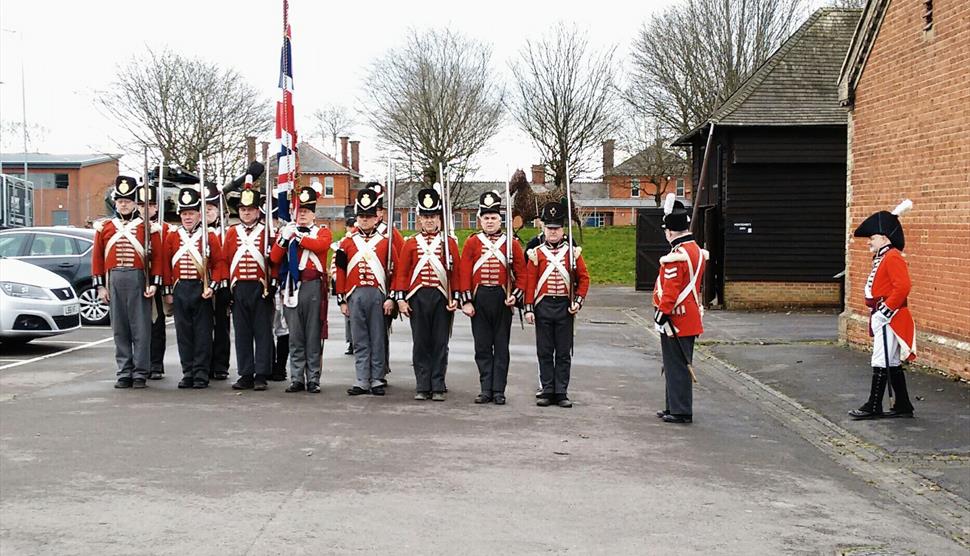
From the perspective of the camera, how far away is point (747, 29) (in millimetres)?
46000

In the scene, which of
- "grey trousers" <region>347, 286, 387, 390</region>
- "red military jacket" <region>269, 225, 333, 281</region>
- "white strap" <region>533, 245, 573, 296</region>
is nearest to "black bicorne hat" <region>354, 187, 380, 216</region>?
"red military jacket" <region>269, 225, 333, 281</region>

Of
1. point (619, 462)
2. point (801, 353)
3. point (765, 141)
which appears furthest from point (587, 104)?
point (619, 462)

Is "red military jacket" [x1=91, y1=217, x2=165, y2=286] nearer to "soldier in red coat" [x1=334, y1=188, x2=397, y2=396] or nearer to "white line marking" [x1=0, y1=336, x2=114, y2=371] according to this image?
"soldier in red coat" [x1=334, y1=188, x2=397, y2=396]

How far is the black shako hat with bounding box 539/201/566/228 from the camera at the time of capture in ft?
36.1

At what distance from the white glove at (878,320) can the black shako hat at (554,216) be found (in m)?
3.09

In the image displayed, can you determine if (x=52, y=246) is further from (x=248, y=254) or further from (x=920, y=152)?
(x=920, y=152)

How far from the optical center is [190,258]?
469 inches

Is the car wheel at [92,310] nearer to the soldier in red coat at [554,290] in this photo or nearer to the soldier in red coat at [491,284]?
the soldier in red coat at [491,284]

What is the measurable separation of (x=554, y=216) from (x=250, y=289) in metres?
3.32

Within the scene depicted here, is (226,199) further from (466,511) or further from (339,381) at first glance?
(466,511)

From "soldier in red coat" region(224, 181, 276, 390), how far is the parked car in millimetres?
8233

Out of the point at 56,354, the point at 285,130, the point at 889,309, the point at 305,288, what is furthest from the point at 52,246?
the point at 889,309

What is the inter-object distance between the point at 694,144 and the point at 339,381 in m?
19.1

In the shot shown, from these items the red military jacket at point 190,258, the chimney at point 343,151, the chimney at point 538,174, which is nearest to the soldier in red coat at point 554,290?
the red military jacket at point 190,258
